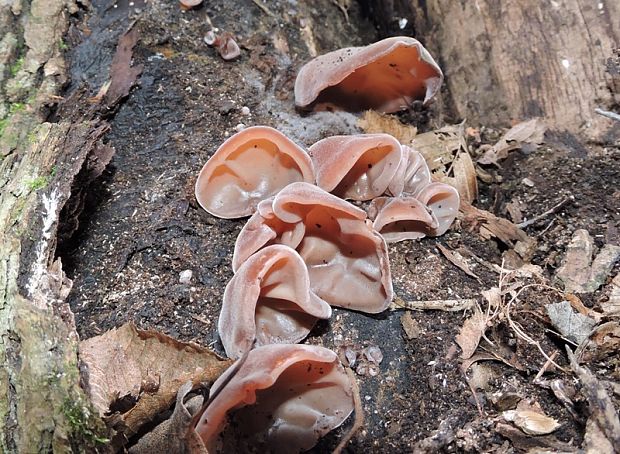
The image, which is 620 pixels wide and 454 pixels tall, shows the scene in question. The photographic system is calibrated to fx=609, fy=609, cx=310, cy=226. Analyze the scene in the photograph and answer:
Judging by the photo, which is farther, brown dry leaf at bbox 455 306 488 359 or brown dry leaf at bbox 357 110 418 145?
brown dry leaf at bbox 357 110 418 145

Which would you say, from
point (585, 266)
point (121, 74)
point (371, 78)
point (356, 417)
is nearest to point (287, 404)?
point (356, 417)

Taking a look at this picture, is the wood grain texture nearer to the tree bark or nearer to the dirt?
the tree bark

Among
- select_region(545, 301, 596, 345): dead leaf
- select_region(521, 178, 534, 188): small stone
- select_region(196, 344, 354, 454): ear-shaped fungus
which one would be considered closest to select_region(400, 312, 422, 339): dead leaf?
select_region(196, 344, 354, 454): ear-shaped fungus

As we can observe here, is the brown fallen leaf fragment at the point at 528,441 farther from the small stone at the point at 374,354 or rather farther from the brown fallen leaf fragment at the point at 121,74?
the brown fallen leaf fragment at the point at 121,74

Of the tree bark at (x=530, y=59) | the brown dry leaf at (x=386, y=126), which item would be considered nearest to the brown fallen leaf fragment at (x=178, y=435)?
the brown dry leaf at (x=386, y=126)

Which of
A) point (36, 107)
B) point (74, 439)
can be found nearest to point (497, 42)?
point (36, 107)

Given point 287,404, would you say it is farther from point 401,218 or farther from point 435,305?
point 401,218

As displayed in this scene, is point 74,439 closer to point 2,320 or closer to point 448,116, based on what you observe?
point 2,320
